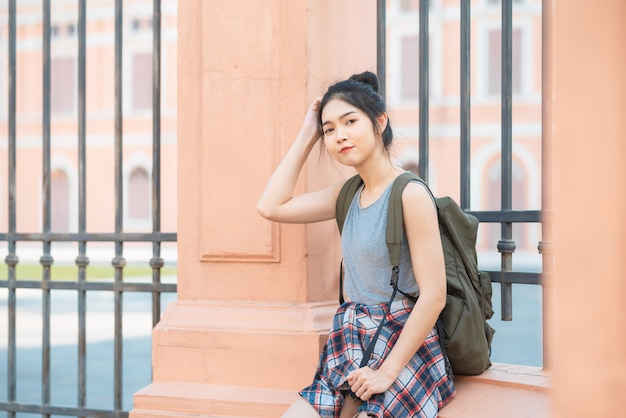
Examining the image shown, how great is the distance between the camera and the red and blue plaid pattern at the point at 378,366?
2.55 m

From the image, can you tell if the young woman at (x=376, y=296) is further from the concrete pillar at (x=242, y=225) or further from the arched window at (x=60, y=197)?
the arched window at (x=60, y=197)

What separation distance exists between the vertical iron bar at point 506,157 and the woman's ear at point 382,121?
2.12 ft

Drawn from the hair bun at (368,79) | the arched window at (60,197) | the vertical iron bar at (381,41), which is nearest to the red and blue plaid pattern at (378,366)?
the hair bun at (368,79)

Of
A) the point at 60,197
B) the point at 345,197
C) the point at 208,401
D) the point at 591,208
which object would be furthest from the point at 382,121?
the point at 60,197

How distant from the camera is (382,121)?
281 cm

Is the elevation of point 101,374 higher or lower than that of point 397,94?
lower

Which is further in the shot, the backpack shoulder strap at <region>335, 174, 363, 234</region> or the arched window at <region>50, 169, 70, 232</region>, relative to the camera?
the arched window at <region>50, 169, 70, 232</region>

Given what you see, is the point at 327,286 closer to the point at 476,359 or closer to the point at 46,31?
the point at 476,359

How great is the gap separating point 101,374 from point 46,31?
4.52 m

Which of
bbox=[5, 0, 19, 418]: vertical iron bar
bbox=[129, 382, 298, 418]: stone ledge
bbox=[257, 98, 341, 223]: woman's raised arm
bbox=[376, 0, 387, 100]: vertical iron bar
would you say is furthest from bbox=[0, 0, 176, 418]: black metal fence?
bbox=[376, 0, 387, 100]: vertical iron bar

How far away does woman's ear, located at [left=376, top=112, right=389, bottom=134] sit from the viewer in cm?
279

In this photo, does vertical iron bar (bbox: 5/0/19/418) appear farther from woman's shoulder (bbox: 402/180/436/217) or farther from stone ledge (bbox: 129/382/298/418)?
woman's shoulder (bbox: 402/180/436/217)

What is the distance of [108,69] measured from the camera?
91.0 ft

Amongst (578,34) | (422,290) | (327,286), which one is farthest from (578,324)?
(327,286)
